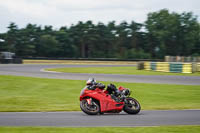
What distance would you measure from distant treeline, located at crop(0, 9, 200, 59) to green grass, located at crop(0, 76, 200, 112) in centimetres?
5093

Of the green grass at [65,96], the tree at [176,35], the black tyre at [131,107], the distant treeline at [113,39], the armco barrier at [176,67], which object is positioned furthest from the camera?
the tree at [176,35]

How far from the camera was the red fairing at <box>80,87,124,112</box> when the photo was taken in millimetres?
10016

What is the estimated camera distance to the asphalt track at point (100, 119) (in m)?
8.62

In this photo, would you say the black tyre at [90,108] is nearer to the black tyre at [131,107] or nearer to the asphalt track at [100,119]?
the asphalt track at [100,119]

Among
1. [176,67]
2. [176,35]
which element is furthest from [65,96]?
[176,35]

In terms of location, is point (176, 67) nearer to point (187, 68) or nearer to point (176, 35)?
point (187, 68)

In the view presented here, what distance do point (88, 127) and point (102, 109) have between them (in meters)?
1.92

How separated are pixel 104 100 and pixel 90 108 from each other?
0.48 metres

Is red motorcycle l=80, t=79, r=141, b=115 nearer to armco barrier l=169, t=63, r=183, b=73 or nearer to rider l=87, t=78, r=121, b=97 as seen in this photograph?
rider l=87, t=78, r=121, b=97

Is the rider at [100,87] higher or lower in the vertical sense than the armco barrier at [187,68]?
higher

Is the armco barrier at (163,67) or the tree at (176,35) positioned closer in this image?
the armco barrier at (163,67)

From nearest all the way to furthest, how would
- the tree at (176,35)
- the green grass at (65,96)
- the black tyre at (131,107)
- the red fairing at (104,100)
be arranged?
the red fairing at (104,100) < the black tyre at (131,107) < the green grass at (65,96) < the tree at (176,35)

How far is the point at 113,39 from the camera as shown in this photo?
292 ft

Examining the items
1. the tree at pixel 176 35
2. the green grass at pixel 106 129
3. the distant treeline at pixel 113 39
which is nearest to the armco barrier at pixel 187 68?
the green grass at pixel 106 129
